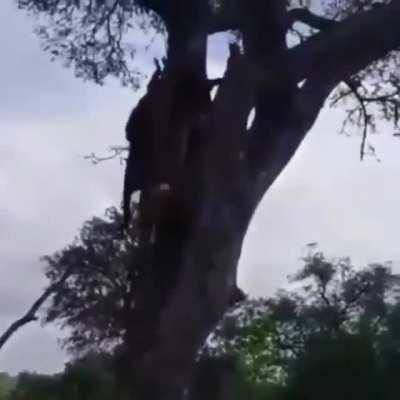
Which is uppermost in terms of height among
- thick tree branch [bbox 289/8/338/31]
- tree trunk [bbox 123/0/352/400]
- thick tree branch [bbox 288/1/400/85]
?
thick tree branch [bbox 289/8/338/31]

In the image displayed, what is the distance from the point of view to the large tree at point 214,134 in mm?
10008

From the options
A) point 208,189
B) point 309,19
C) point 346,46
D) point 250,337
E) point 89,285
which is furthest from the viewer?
point 250,337

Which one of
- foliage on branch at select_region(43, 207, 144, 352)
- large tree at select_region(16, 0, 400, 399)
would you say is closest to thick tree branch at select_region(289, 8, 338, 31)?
large tree at select_region(16, 0, 400, 399)

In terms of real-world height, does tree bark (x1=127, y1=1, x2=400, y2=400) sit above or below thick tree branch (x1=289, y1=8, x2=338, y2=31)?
below

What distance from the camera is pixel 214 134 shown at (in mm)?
10438

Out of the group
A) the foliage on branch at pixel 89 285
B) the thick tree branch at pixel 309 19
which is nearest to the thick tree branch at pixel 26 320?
the foliage on branch at pixel 89 285

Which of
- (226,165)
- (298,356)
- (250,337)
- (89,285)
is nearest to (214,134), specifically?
(226,165)

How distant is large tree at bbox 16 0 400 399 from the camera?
10008mm

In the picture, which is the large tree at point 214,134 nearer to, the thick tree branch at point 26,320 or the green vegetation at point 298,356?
the green vegetation at point 298,356

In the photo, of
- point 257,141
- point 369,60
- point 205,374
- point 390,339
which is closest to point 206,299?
point 257,141

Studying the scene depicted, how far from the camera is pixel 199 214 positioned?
10.2 m

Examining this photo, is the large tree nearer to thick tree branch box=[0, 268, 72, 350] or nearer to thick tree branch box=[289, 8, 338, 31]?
thick tree branch box=[289, 8, 338, 31]

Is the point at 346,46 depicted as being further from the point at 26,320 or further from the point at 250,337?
the point at 250,337

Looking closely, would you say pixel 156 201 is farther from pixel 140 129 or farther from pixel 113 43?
pixel 113 43
